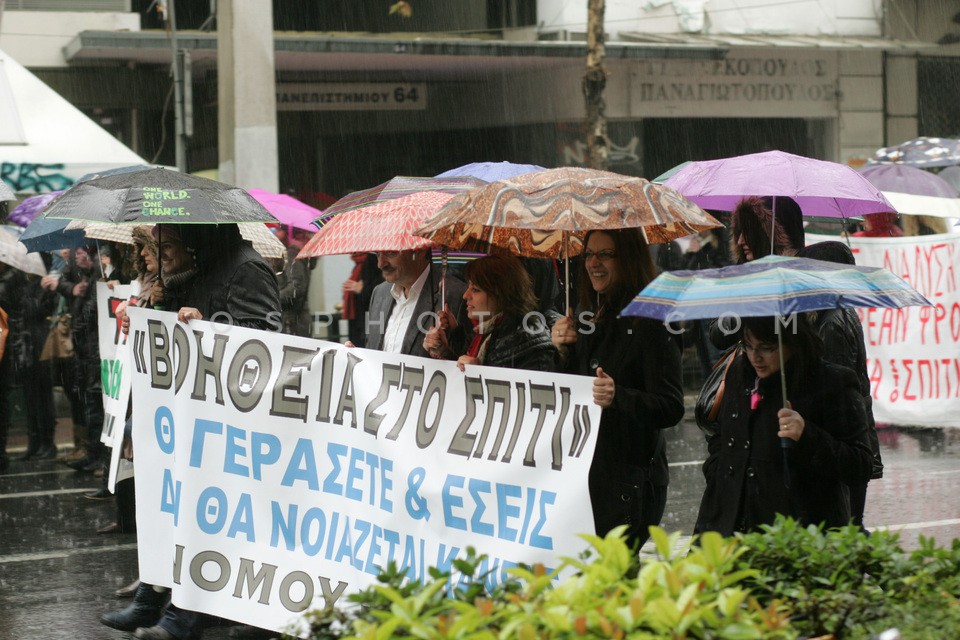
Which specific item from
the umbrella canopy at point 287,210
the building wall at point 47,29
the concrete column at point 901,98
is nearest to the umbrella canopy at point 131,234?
the umbrella canopy at point 287,210

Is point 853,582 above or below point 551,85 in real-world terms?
below

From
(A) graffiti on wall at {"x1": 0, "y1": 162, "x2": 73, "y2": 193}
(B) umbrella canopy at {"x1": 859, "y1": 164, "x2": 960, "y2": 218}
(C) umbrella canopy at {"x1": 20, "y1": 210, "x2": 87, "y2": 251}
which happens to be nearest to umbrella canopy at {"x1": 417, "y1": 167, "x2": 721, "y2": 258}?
(C) umbrella canopy at {"x1": 20, "y1": 210, "x2": 87, "y2": 251}

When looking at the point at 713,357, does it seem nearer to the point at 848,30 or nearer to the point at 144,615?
the point at 144,615

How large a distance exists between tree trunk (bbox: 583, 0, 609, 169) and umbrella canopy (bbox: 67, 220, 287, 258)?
23.0 feet

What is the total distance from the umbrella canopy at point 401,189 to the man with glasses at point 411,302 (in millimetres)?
437

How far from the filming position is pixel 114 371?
8.16 meters

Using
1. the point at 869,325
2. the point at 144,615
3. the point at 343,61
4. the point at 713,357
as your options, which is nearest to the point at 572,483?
the point at 144,615

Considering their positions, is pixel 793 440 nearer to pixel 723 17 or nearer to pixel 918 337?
pixel 918 337

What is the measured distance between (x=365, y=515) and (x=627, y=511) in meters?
1.05

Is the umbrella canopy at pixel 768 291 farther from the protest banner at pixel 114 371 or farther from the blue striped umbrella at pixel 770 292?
the protest banner at pixel 114 371

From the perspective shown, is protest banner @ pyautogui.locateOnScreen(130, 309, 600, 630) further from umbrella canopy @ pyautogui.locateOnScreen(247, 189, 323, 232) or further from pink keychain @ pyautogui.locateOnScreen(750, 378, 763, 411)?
umbrella canopy @ pyautogui.locateOnScreen(247, 189, 323, 232)

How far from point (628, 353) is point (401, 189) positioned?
2.26 m

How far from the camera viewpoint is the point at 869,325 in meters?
12.4

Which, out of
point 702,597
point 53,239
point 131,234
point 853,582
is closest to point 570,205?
point 853,582
